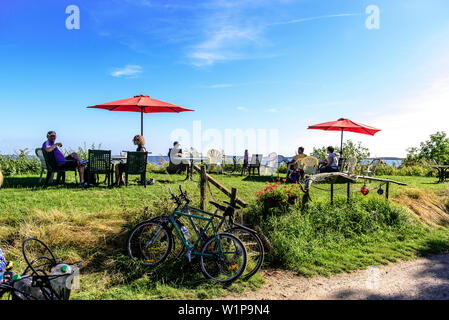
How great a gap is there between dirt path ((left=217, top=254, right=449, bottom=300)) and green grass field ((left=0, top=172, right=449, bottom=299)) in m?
0.19

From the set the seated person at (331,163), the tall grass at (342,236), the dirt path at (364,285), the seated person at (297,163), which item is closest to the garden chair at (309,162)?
the seated person at (297,163)

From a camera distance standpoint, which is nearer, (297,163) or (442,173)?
(297,163)

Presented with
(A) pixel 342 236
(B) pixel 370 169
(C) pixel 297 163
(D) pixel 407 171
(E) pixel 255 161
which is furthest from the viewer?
(D) pixel 407 171

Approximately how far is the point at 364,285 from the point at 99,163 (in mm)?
6379

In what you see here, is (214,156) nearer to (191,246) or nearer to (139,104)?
(139,104)

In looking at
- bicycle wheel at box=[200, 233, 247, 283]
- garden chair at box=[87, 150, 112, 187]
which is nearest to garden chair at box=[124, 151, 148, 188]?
garden chair at box=[87, 150, 112, 187]

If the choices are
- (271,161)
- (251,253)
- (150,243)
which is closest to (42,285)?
(150,243)

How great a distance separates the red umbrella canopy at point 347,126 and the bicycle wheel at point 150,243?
30.8ft

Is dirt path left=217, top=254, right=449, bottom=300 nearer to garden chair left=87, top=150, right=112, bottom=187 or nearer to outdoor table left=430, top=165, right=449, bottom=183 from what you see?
garden chair left=87, top=150, right=112, bottom=187

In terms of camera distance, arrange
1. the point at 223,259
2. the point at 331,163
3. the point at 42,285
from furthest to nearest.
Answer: the point at 331,163, the point at 223,259, the point at 42,285

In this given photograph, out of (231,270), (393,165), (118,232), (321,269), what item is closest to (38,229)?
(118,232)

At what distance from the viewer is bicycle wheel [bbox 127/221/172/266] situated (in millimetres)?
4152

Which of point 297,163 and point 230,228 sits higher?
point 297,163

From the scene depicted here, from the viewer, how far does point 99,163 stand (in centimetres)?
768
